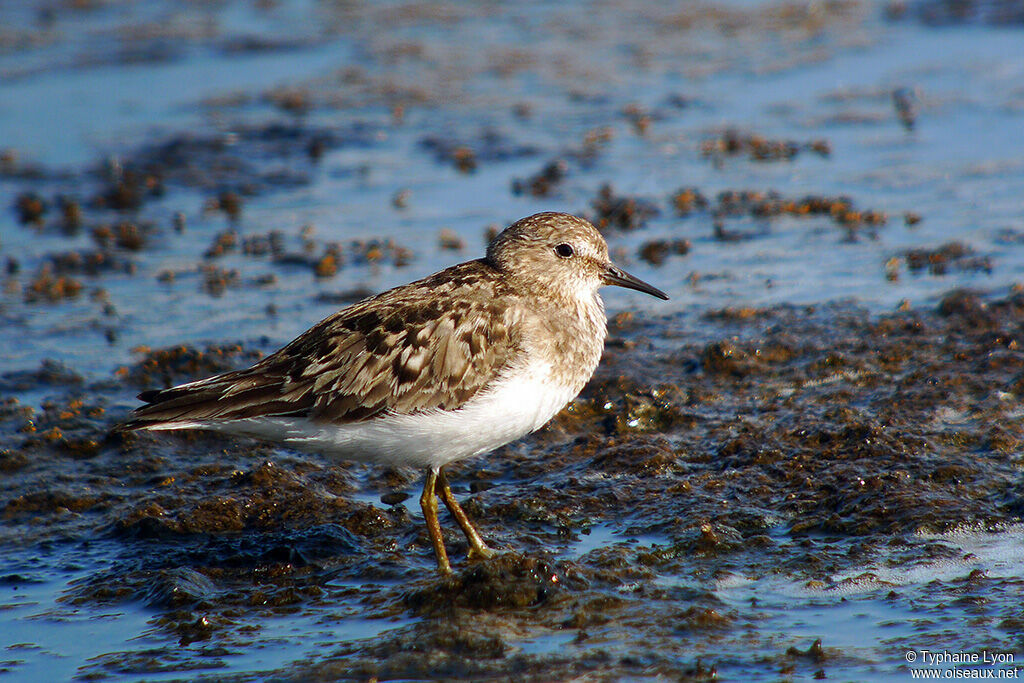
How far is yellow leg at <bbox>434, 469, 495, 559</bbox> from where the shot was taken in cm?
653

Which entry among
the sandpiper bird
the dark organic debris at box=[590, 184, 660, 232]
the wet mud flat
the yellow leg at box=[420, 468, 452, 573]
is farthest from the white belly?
the dark organic debris at box=[590, 184, 660, 232]

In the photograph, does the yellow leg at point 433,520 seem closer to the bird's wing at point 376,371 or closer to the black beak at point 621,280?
the bird's wing at point 376,371

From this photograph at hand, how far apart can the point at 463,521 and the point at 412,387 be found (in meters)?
0.82

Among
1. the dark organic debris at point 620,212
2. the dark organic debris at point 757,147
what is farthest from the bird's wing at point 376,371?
the dark organic debris at point 757,147

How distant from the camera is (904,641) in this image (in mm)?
5395

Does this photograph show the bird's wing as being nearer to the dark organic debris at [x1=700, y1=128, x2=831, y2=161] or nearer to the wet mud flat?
the wet mud flat

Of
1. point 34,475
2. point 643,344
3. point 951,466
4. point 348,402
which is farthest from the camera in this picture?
point 643,344

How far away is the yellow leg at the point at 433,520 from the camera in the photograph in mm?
6418

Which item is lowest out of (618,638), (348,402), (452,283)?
(618,638)

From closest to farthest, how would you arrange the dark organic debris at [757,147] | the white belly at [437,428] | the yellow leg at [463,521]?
the white belly at [437,428] → the yellow leg at [463,521] → the dark organic debris at [757,147]

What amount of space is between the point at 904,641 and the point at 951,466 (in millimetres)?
1823

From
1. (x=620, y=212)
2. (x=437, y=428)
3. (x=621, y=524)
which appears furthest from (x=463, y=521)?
(x=620, y=212)

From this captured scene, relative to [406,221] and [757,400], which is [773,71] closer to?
[406,221]

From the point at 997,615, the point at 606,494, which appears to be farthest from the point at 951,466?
the point at 606,494
